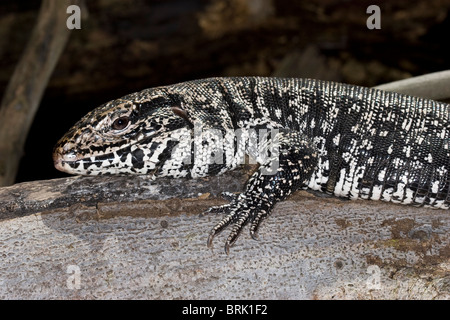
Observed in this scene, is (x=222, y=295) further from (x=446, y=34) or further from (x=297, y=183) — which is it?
(x=446, y=34)

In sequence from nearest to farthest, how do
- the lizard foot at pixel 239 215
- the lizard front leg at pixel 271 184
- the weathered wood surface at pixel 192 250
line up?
1. the weathered wood surface at pixel 192 250
2. the lizard foot at pixel 239 215
3. the lizard front leg at pixel 271 184

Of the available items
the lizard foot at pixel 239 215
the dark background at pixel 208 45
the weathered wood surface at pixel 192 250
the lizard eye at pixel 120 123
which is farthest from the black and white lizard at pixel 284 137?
the dark background at pixel 208 45

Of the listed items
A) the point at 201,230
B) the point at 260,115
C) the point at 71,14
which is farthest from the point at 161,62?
the point at 201,230

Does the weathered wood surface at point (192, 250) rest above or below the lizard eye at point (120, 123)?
below

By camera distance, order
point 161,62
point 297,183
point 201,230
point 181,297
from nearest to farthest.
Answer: point 181,297 → point 201,230 → point 297,183 → point 161,62

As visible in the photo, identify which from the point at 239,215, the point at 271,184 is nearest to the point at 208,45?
the point at 271,184

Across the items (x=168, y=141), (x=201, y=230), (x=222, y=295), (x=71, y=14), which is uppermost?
(x=71, y=14)

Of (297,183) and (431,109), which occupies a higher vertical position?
(431,109)

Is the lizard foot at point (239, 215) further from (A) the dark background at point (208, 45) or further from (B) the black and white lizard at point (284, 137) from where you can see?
(A) the dark background at point (208, 45)
